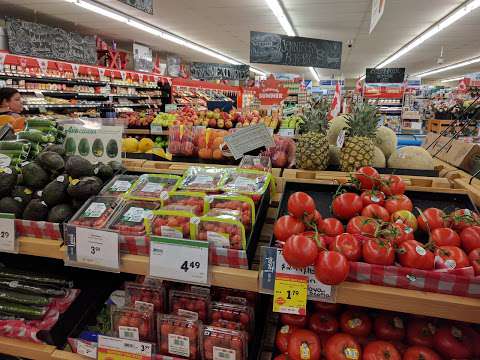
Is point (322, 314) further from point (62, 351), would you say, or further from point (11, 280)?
point (11, 280)

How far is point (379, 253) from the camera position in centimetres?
100

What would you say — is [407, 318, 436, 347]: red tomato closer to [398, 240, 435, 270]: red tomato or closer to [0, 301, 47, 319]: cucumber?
[398, 240, 435, 270]: red tomato

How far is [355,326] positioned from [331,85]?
65.0 feet

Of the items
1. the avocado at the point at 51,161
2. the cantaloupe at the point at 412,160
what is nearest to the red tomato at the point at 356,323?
the cantaloupe at the point at 412,160

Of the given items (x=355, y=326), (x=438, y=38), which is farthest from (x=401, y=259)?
(x=438, y=38)

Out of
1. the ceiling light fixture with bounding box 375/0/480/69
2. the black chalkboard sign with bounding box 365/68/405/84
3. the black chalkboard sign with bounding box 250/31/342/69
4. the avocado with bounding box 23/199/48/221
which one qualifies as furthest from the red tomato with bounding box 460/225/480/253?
the black chalkboard sign with bounding box 365/68/405/84

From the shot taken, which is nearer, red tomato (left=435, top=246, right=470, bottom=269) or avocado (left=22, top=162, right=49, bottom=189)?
red tomato (left=435, top=246, right=470, bottom=269)

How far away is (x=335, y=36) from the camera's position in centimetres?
1120

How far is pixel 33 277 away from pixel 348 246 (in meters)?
1.40

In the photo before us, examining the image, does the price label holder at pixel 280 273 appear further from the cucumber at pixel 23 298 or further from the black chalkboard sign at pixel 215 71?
the black chalkboard sign at pixel 215 71

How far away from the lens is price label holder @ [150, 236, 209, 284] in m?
1.11

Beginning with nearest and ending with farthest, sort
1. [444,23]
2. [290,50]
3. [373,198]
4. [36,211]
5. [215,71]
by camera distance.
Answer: [373,198]
[36,211]
[290,50]
[444,23]
[215,71]

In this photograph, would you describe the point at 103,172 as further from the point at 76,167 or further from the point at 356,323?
the point at 356,323

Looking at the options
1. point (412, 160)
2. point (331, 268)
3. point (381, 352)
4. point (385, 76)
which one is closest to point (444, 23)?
point (385, 76)
